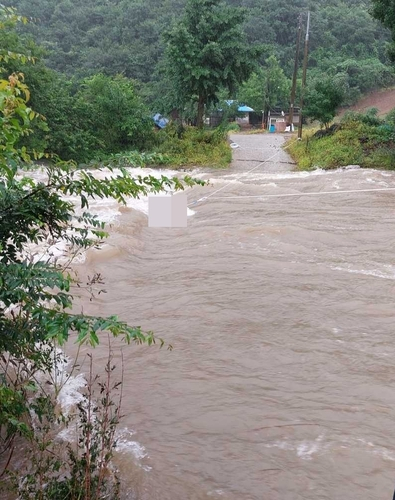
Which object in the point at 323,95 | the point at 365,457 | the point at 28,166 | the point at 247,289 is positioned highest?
the point at 323,95

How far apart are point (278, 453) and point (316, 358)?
158cm

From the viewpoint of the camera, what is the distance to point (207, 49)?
1906 cm

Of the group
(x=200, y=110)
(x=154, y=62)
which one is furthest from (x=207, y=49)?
(x=154, y=62)

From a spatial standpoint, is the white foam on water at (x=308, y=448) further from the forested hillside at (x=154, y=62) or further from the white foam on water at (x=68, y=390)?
the forested hillside at (x=154, y=62)

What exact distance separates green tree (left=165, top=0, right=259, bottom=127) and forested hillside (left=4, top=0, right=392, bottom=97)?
47.8ft

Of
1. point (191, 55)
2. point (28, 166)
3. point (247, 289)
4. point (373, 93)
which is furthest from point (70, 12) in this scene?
point (28, 166)

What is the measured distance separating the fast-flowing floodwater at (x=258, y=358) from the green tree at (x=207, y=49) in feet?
33.5

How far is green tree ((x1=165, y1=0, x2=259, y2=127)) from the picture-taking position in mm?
19266

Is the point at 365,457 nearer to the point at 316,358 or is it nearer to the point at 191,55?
the point at 316,358

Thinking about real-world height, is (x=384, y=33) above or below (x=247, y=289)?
above

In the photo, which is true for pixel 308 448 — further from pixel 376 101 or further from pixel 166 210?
pixel 376 101

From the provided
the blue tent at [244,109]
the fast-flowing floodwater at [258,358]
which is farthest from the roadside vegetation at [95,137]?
the blue tent at [244,109]

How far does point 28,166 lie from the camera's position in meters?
3.20

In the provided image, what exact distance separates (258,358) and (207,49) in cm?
1575
